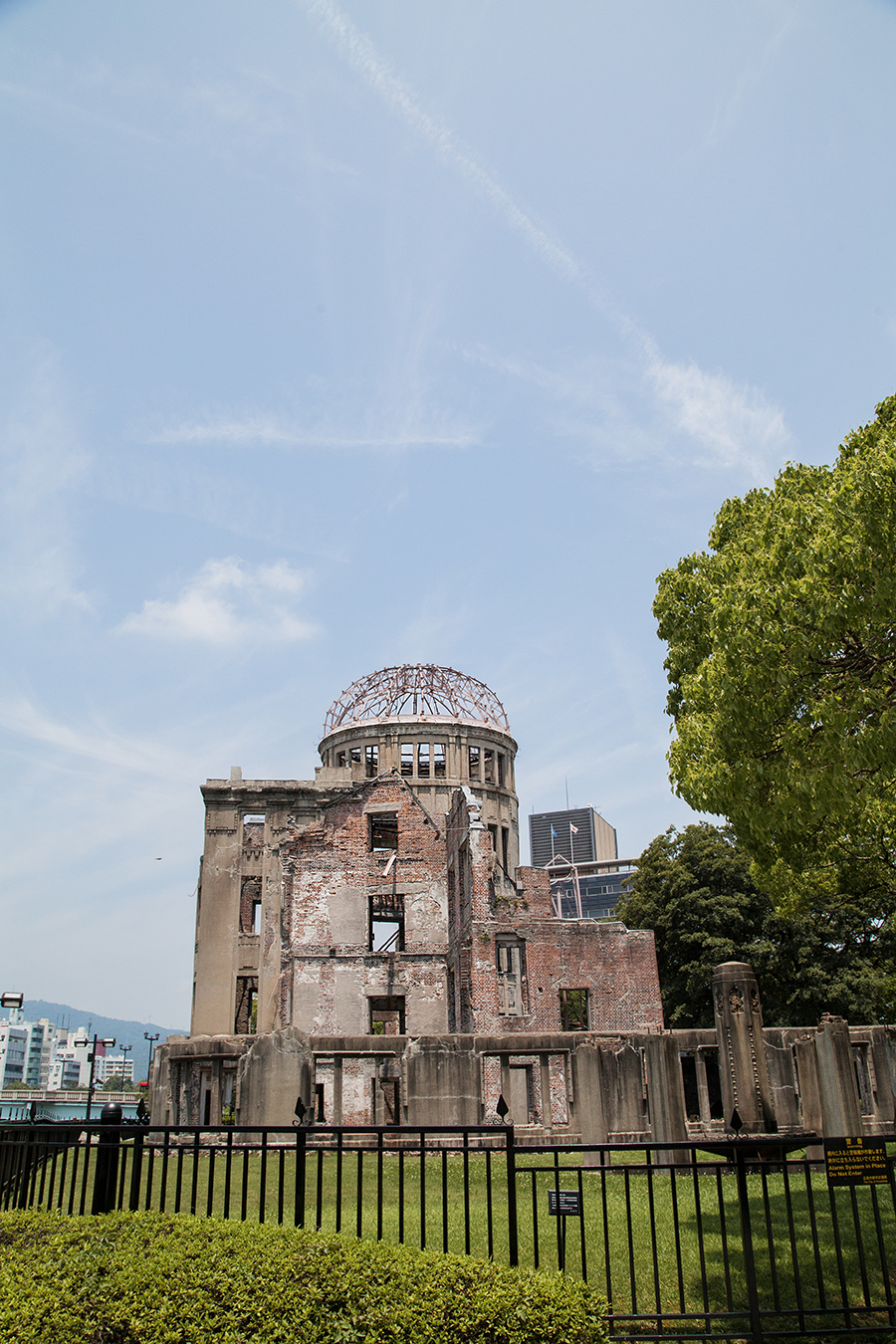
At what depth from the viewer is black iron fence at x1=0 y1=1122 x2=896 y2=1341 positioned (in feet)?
20.0

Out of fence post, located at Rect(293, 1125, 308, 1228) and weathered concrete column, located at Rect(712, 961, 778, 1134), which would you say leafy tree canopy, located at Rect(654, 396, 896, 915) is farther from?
fence post, located at Rect(293, 1125, 308, 1228)

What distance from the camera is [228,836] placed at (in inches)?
1649

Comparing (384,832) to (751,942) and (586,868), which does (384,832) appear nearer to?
(751,942)

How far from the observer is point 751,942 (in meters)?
38.6

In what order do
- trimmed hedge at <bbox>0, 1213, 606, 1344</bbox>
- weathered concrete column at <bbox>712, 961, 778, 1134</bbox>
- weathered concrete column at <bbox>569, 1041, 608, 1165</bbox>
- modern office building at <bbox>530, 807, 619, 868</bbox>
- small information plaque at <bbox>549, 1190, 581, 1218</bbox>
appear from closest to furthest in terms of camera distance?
trimmed hedge at <bbox>0, 1213, 606, 1344</bbox> → small information plaque at <bbox>549, 1190, 581, 1218</bbox> → weathered concrete column at <bbox>712, 961, 778, 1134</bbox> → weathered concrete column at <bbox>569, 1041, 608, 1165</bbox> → modern office building at <bbox>530, 807, 619, 868</bbox>

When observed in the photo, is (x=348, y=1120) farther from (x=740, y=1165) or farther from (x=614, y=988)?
(x=740, y=1165)

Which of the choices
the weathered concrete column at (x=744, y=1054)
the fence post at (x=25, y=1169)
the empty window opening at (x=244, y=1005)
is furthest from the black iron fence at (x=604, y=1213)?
the empty window opening at (x=244, y=1005)

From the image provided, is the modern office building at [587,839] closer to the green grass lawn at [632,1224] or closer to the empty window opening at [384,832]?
the empty window opening at [384,832]

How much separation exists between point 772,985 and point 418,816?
54.7ft

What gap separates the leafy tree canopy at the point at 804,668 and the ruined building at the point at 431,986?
668 centimetres

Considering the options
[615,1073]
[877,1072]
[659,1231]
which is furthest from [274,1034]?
[877,1072]

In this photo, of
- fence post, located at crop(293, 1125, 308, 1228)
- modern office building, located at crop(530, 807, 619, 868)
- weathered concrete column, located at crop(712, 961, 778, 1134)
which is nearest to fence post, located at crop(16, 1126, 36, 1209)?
fence post, located at crop(293, 1125, 308, 1228)

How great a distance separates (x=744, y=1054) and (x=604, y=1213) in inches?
427

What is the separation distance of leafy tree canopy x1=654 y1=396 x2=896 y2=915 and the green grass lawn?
3.74 metres
